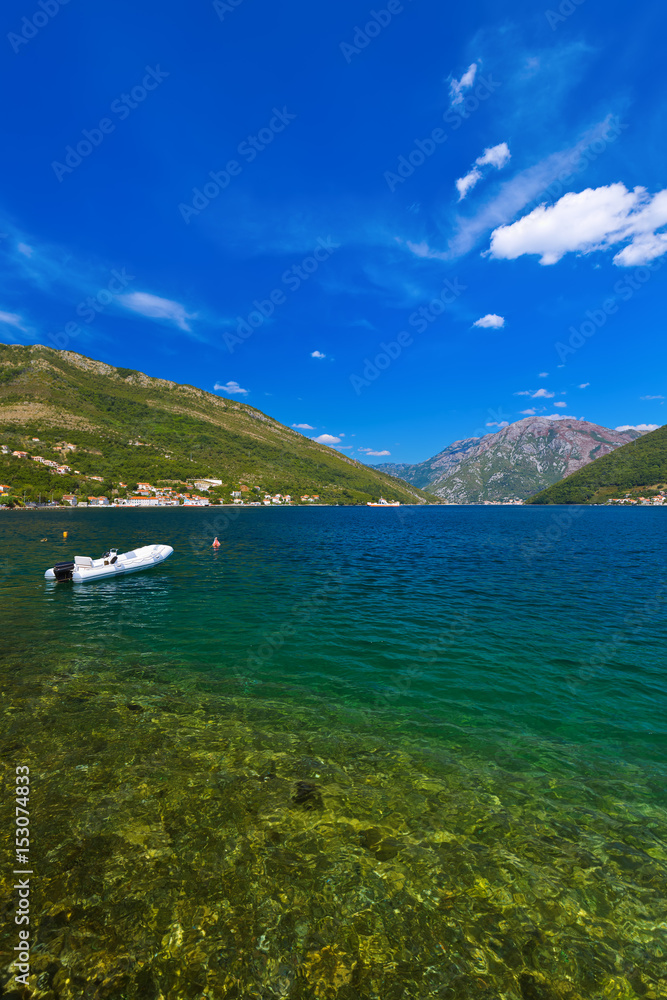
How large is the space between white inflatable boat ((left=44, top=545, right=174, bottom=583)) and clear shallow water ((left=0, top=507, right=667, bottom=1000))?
35.1 ft

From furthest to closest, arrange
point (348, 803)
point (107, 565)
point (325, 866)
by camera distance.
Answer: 1. point (107, 565)
2. point (348, 803)
3. point (325, 866)

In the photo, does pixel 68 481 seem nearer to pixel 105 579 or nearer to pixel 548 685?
pixel 105 579

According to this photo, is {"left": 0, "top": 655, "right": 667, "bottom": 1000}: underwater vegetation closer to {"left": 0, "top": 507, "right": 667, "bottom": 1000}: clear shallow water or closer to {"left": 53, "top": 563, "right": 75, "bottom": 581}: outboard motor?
{"left": 0, "top": 507, "right": 667, "bottom": 1000}: clear shallow water

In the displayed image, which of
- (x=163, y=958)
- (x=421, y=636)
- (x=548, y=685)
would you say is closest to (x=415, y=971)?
(x=163, y=958)

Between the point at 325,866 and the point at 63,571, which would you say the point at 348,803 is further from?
the point at 63,571

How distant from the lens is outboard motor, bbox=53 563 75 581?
29672 mm

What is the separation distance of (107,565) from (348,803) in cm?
3142

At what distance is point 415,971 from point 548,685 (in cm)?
1123

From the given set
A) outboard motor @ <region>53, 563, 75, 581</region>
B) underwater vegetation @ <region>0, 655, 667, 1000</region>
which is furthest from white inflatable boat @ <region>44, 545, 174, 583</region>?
underwater vegetation @ <region>0, 655, 667, 1000</region>

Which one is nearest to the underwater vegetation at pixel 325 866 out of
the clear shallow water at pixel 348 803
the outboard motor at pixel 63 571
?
the clear shallow water at pixel 348 803

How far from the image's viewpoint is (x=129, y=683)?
1335 centimetres

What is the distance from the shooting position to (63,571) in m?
29.7

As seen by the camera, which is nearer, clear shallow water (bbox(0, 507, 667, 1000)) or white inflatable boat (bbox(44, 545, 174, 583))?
clear shallow water (bbox(0, 507, 667, 1000))

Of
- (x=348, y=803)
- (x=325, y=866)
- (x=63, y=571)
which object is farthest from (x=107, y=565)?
(x=325, y=866)
